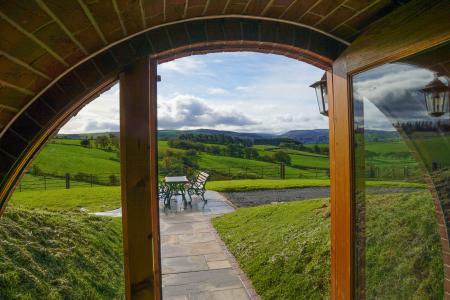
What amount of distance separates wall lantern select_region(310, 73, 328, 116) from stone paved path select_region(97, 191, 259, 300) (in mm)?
2208

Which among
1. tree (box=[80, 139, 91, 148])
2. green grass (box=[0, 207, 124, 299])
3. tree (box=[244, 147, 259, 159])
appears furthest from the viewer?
tree (box=[244, 147, 259, 159])

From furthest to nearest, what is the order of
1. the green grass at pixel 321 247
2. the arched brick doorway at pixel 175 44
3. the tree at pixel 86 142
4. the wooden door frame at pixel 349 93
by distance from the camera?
the tree at pixel 86 142
the green grass at pixel 321 247
the wooden door frame at pixel 349 93
the arched brick doorway at pixel 175 44

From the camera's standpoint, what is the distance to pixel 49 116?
1406 millimetres

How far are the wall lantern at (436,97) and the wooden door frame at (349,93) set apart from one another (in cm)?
36

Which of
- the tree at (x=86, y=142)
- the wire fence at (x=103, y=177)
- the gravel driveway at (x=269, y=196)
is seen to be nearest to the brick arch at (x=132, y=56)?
the gravel driveway at (x=269, y=196)

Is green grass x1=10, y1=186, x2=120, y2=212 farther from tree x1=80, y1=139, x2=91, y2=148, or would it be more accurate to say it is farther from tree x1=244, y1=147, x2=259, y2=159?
tree x1=244, y1=147, x2=259, y2=159

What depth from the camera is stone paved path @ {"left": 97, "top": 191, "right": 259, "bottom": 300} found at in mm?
3590

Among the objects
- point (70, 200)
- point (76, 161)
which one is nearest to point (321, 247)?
point (70, 200)

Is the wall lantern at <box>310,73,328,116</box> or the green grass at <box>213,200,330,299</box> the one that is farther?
the green grass at <box>213,200,330,299</box>

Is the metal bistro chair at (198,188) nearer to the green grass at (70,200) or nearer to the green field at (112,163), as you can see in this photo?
the green grass at (70,200)

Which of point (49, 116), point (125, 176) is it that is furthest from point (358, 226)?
point (49, 116)

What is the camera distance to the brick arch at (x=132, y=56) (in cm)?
135

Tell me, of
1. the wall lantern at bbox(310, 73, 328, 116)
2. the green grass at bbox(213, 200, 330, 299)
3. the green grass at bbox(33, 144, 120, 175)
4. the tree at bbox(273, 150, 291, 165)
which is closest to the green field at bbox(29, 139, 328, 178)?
the green grass at bbox(33, 144, 120, 175)

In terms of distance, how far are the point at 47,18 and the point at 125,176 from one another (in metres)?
0.75
